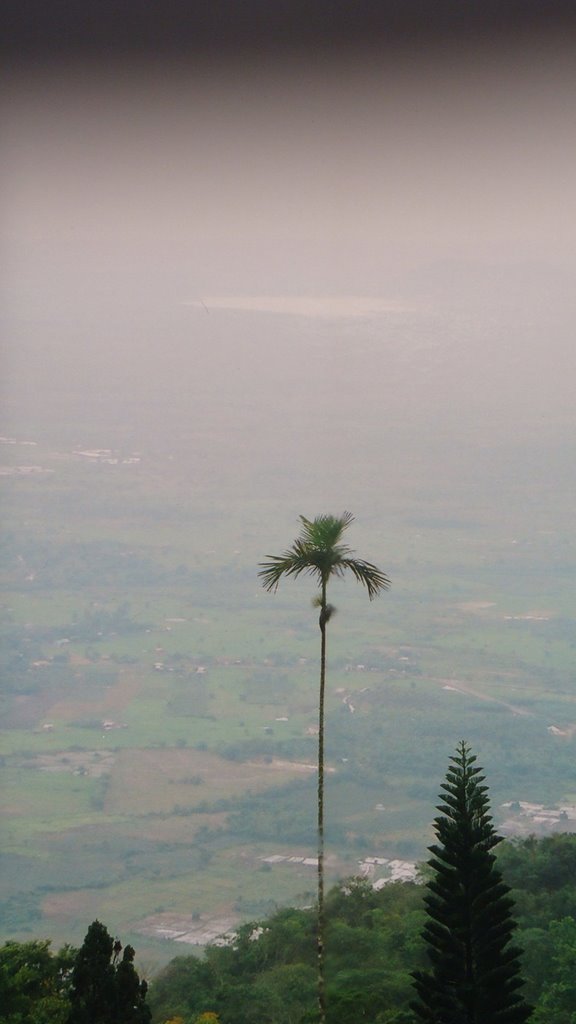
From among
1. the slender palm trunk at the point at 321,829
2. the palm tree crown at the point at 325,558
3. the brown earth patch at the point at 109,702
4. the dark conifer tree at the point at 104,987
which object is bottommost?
the dark conifer tree at the point at 104,987

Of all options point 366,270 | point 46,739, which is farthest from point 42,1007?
point 366,270

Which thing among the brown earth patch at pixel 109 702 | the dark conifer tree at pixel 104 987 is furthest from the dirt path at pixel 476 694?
the dark conifer tree at pixel 104 987

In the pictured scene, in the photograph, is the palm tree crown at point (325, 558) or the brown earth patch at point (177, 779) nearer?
the palm tree crown at point (325, 558)

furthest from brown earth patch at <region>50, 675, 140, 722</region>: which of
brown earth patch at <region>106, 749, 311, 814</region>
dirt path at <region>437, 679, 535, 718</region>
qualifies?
dirt path at <region>437, 679, 535, 718</region>

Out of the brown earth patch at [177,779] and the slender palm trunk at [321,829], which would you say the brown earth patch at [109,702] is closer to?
the brown earth patch at [177,779]

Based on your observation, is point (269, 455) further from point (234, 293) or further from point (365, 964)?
point (365, 964)

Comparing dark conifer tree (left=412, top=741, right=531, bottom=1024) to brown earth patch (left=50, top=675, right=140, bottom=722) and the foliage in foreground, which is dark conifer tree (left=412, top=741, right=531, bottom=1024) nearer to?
the foliage in foreground
